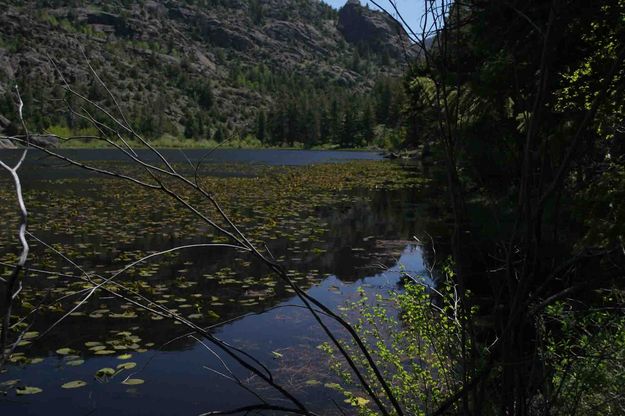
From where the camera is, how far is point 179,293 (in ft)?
27.9

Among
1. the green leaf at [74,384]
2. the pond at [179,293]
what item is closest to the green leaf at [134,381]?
the pond at [179,293]

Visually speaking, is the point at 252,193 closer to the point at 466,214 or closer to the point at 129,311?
the point at 129,311

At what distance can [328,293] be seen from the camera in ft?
29.5

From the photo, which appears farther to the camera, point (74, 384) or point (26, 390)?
point (74, 384)

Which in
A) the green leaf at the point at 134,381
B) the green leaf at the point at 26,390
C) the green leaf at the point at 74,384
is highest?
the green leaf at the point at 26,390

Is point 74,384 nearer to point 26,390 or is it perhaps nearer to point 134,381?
point 26,390

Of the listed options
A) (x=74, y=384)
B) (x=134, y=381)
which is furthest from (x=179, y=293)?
(x=74, y=384)

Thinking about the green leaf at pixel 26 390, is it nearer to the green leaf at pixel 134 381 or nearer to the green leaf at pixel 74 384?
the green leaf at pixel 74 384

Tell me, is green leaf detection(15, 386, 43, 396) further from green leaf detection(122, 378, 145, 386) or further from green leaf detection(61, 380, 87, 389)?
green leaf detection(122, 378, 145, 386)

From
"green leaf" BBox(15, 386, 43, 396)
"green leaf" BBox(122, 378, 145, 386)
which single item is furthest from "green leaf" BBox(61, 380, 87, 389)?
"green leaf" BBox(122, 378, 145, 386)

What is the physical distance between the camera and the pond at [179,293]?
529cm

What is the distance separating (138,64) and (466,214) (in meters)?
176

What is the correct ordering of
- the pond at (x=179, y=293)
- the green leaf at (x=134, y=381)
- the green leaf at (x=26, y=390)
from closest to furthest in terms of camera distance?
the green leaf at (x=26, y=390) → the pond at (x=179, y=293) → the green leaf at (x=134, y=381)

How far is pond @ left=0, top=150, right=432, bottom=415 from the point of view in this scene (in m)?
5.29
